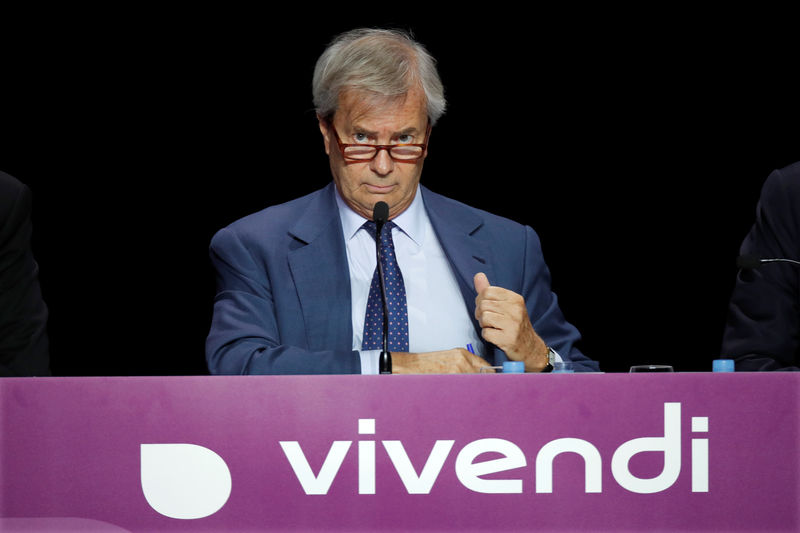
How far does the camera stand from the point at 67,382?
Result: 6.12 ft

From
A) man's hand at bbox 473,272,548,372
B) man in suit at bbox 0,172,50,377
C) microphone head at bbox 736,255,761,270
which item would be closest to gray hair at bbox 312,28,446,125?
man's hand at bbox 473,272,548,372

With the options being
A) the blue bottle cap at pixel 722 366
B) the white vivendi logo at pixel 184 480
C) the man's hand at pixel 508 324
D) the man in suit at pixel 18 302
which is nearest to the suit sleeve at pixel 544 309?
the man's hand at pixel 508 324

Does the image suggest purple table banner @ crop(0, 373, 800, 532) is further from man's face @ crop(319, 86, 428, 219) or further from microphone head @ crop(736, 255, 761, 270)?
man's face @ crop(319, 86, 428, 219)

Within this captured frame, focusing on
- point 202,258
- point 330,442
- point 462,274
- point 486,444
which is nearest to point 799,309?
point 462,274

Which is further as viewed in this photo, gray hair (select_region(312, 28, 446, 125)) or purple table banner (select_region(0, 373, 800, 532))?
gray hair (select_region(312, 28, 446, 125))

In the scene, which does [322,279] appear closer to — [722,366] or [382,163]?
[382,163]

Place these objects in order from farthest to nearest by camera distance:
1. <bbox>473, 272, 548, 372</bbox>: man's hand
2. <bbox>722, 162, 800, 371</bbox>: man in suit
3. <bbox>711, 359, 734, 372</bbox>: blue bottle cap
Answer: <bbox>722, 162, 800, 371</bbox>: man in suit → <bbox>473, 272, 548, 372</bbox>: man's hand → <bbox>711, 359, 734, 372</bbox>: blue bottle cap

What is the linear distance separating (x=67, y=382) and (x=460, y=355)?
105cm

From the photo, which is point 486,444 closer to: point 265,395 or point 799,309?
point 265,395

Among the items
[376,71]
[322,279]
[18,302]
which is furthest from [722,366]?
[18,302]

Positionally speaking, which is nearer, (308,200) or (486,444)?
(486,444)

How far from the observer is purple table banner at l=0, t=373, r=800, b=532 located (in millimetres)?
1850

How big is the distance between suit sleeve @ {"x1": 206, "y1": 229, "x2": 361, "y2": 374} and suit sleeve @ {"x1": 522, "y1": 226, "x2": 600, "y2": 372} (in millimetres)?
680

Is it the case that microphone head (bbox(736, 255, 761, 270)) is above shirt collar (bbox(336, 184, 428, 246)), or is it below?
below
